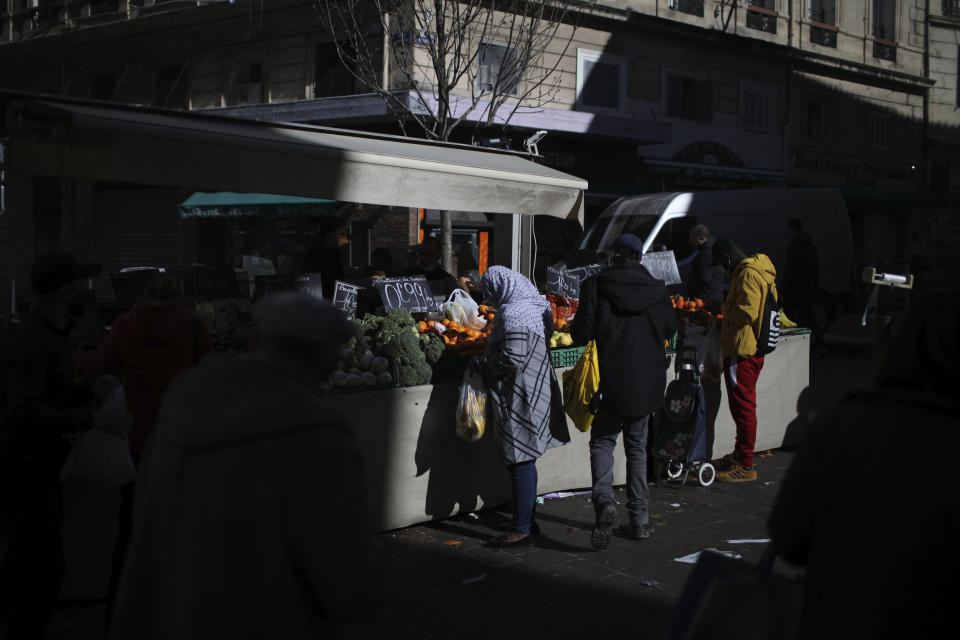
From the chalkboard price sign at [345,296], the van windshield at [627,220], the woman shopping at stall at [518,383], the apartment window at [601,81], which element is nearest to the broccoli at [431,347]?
the woman shopping at stall at [518,383]

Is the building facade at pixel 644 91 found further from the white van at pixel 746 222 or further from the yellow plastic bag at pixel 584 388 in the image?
the yellow plastic bag at pixel 584 388

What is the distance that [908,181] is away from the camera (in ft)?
91.9

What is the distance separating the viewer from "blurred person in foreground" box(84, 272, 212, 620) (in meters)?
3.86

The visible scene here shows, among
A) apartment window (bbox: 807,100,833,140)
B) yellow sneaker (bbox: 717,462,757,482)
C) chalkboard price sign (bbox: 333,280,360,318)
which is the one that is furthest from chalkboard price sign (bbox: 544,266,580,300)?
apartment window (bbox: 807,100,833,140)

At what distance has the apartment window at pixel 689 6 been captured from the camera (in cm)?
2211

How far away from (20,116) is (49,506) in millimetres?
2645

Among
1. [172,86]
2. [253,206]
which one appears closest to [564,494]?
[253,206]

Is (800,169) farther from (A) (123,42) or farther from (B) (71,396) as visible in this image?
(B) (71,396)

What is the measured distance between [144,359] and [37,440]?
0.63 metres

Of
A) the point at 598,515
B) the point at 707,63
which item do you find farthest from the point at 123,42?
the point at 598,515

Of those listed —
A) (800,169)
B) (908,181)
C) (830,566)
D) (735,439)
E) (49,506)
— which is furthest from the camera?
(908,181)

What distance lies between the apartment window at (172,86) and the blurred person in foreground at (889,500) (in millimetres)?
22147

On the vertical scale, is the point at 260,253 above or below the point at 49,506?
above

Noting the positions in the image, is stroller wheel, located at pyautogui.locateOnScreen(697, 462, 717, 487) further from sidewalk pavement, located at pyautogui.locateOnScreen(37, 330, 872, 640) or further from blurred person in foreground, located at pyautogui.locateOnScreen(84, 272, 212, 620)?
blurred person in foreground, located at pyautogui.locateOnScreen(84, 272, 212, 620)
